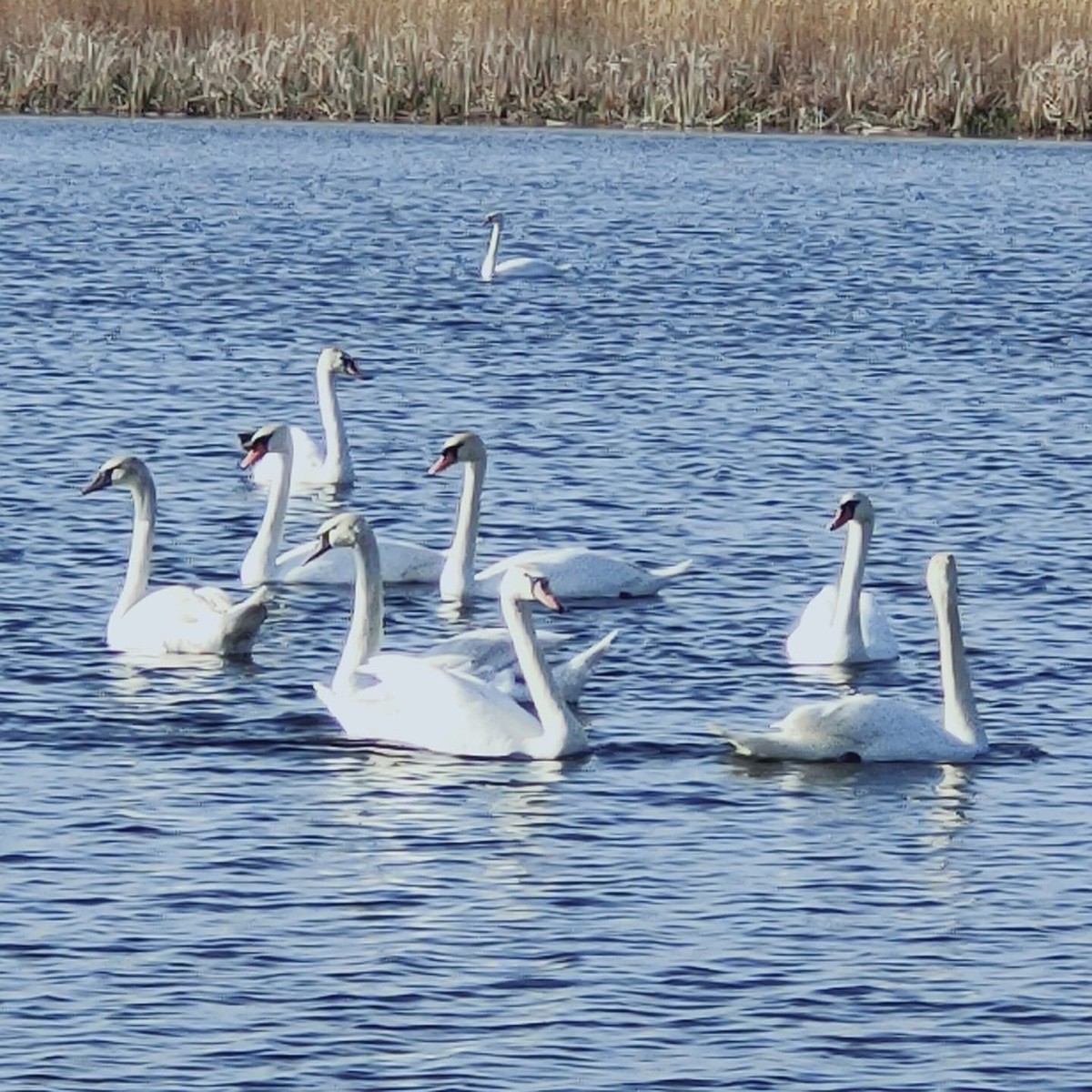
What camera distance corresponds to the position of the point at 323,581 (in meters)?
14.4

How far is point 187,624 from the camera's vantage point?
12.7 metres

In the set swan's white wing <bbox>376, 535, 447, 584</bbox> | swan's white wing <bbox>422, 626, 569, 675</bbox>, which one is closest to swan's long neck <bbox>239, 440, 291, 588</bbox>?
swan's white wing <bbox>376, 535, 447, 584</bbox>

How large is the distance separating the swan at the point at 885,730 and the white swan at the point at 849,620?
1.28 meters

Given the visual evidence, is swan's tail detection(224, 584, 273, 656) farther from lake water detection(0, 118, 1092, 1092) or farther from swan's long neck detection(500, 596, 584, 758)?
swan's long neck detection(500, 596, 584, 758)

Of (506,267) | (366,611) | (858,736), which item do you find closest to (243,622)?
(366,611)

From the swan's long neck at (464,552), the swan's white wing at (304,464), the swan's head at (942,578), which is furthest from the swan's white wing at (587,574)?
the swan's white wing at (304,464)

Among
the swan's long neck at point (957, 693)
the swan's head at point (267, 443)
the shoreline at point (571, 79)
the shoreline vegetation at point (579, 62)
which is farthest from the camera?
the shoreline at point (571, 79)

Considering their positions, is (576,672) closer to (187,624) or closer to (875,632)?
(875,632)

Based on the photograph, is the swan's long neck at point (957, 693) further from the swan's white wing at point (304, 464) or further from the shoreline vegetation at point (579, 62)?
the shoreline vegetation at point (579, 62)

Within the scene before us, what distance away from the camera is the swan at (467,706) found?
11117 millimetres

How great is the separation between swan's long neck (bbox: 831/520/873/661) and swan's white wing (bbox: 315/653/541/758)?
1.76 metres

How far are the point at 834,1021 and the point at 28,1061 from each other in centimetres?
197

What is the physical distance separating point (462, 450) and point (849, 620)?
2.29 metres

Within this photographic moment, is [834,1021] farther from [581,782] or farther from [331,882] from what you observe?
[581,782]
